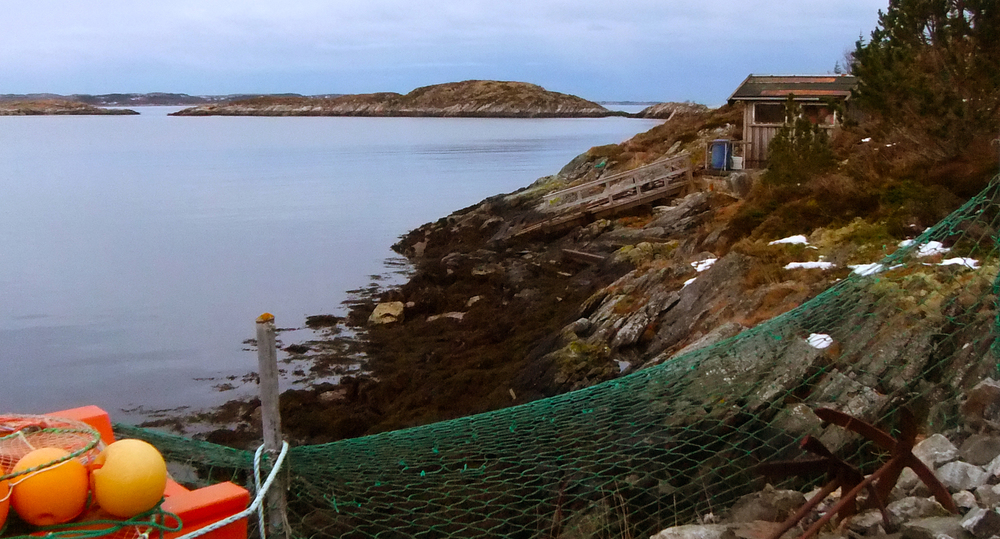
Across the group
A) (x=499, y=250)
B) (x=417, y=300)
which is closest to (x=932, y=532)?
(x=417, y=300)

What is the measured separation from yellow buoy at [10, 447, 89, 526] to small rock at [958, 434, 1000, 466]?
4114 millimetres

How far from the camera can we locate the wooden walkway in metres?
23.8

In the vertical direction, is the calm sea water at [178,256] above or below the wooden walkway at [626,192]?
below

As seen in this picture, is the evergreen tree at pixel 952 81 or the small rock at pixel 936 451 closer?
the small rock at pixel 936 451

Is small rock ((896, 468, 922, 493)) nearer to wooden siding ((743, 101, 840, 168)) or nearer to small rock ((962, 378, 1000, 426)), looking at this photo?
small rock ((962, 378, 1000, 426))

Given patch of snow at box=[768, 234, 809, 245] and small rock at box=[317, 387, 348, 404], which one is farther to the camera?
small rock at box=[317, 387, 348, 404]

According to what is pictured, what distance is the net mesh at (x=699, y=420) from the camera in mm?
4972

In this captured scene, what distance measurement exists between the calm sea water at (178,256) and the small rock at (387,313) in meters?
2.90

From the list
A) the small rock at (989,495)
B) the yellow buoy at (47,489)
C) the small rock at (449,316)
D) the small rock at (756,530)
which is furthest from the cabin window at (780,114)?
the yellow buoy at (47,489)

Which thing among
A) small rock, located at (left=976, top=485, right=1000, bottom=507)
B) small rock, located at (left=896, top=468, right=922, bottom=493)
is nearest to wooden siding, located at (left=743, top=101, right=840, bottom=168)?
small rock, located at (left=896, top=468, right=922, bottom=493)

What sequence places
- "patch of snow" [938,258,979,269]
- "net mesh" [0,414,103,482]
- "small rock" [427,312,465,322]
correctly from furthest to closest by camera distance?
"small rock" [427,312,465,322] < "patch of snow" [938,258,979,269] < "net mesh" [0,414,103,482]

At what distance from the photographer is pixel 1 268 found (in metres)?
34.8

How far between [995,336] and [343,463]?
3.85 metres

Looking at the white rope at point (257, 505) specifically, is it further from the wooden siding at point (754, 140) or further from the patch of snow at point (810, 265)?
the wooden siding at point (754, 140)
